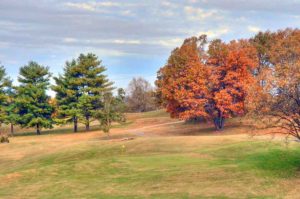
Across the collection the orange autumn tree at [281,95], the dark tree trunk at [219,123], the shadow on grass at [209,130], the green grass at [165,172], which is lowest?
the green grass at [165,172]

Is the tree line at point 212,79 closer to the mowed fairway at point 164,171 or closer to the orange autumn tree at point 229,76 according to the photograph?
the orange autumn tree at point 229,76

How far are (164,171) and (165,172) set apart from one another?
13.2 inches

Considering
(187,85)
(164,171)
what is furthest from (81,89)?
(164,171)

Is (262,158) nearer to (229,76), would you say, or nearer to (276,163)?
(276,163)

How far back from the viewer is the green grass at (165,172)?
25.4 metres

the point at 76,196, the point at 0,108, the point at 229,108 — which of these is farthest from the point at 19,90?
the point at 76,196

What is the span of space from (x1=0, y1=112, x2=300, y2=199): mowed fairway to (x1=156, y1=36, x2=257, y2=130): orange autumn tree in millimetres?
14645

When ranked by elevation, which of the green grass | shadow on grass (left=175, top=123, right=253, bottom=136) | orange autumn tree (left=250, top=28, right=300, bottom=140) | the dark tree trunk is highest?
orange autumn tree (left=250, top=28, right=300, bottom=140)

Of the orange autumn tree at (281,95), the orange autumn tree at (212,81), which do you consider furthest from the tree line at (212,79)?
the orange autumn tree at (281,95)

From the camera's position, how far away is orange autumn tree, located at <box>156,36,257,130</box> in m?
58.3

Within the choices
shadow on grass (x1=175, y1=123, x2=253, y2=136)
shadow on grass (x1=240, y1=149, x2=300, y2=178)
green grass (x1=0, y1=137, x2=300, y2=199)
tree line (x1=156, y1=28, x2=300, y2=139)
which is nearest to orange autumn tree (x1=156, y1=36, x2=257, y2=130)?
tree line (x1=156, y1=28, x2=300, y2=139)

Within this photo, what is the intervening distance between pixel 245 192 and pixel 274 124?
622 centimetres

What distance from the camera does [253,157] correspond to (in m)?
33.1

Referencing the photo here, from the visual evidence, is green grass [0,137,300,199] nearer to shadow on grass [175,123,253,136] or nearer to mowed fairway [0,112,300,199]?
mowed fairway [0,112,300,199]
